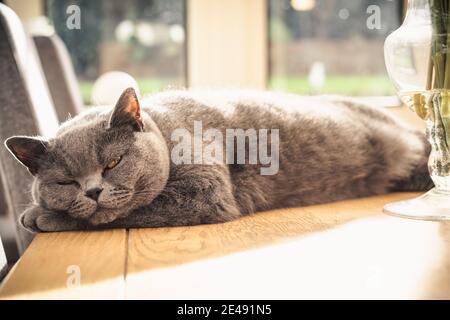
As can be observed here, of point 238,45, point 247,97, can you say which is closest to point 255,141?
point 247,97

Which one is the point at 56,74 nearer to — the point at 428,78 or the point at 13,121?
the point at 13,121

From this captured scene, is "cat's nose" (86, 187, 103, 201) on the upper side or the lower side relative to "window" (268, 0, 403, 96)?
lower

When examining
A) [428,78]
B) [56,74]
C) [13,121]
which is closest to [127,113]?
[13,121]

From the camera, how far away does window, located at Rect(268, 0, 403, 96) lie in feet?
16.7

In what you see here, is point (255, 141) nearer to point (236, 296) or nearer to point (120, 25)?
A: point (236, 296)

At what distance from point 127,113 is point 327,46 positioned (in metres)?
4.19

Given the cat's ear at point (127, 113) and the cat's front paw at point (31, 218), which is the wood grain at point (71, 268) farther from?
the cat's ear at point (127, 113)

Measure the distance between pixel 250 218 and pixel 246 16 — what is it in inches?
154

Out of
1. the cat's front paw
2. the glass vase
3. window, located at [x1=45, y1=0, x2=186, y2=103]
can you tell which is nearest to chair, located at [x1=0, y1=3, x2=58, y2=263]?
the cat's front paw

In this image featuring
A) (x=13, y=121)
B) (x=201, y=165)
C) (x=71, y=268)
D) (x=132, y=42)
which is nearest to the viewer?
(x=71, y=268)

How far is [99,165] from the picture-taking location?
3.95 ft

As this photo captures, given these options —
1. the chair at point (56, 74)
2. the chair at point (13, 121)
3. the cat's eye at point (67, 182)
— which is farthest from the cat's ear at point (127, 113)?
the chair at point (56, 74)

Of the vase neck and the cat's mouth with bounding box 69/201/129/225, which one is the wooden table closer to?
the cat's mouth with bounding box 69/201/129/225

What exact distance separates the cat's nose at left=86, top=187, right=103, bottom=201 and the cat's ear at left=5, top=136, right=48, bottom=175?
0.13 meters
